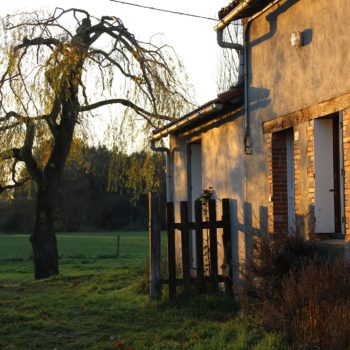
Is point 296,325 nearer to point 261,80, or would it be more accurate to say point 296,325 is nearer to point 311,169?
point 311,169

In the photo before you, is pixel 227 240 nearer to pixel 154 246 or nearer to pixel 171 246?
pixel 171 246

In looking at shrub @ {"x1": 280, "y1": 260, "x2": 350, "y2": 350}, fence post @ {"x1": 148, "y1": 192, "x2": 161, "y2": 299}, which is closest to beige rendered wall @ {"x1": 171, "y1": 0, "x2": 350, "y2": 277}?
fence post @ {"x1": 148, "y1": 192, "x2": 161, "y2": 299}

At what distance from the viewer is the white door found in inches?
368

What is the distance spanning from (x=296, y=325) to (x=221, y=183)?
5.48 meters

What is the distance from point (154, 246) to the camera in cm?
1220

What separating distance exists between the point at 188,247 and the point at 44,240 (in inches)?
370

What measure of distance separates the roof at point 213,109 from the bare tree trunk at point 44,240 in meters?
6.98

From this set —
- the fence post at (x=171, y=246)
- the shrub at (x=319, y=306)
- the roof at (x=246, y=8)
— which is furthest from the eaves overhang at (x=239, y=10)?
the shrub at (x=319, y=306)

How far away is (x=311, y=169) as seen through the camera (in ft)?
30.8

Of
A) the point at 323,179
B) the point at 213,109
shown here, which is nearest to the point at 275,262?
the point at 323,179

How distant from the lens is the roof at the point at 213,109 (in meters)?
11.6

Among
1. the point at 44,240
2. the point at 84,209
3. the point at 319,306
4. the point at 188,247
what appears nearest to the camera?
the point at 319,306

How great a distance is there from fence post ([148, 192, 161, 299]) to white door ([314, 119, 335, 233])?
11.6ft

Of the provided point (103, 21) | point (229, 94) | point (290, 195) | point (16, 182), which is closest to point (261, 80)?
point (229, 94)
